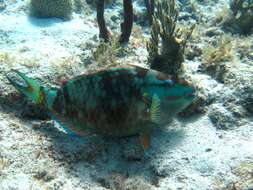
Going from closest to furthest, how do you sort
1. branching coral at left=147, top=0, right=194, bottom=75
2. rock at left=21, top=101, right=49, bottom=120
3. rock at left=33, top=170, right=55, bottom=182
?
rock at left=33, top=170, right=55, bottom=182 < rock at left=21, top=101, right=49, bottom=120 < branching coral at left=147, top=0, right=194, bottom=75

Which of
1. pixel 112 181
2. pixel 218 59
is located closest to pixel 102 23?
pixel 218 59

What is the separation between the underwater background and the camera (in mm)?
3213

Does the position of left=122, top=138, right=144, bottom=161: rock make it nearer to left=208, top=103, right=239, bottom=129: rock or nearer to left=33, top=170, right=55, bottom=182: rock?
left=33, top=170, right=55, bottom=182: rock

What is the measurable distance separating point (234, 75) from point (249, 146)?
46.2 inches

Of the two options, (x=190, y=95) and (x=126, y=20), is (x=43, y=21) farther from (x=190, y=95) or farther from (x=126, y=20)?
(x=190, y=95)

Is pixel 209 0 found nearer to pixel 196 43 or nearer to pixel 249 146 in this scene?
pixel 196 43

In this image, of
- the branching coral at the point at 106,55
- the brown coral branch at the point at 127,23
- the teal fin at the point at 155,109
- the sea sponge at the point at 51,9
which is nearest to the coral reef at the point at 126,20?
the brown coral branch at the point at 127,23

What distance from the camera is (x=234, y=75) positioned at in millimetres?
4281

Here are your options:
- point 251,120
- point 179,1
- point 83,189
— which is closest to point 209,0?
point 179,1

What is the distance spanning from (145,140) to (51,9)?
5061mm

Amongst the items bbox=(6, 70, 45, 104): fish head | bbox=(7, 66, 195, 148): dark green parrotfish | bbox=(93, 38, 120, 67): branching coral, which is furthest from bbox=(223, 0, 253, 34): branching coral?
bbox=(6, 70, 45, 104): fish head

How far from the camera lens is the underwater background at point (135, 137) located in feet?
10.5

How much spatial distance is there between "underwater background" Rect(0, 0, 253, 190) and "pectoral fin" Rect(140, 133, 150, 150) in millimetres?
224

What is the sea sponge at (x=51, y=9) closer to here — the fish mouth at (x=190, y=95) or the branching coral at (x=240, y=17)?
the branching coral at (x=240, y=17)
